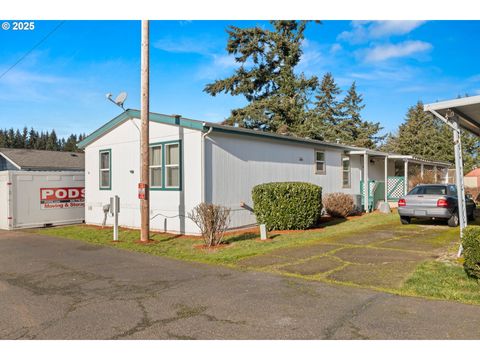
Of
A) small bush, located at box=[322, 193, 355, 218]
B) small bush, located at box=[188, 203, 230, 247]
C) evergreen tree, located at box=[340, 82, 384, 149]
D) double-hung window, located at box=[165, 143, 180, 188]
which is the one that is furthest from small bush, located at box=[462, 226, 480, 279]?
evergreen tree, located at box=[340, 82, 384, 149]

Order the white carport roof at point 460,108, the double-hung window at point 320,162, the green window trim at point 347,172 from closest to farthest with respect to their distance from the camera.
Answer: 1. the white carport roof at point 460,108
2. the double-hung window at point 320,162
3. the green window trim at point 347,172

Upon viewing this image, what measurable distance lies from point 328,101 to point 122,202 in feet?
141

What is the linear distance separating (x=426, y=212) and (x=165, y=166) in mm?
8558

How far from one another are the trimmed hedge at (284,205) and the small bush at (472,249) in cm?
619

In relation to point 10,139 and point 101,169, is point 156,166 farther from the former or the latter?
point 10,139

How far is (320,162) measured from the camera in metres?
16.3

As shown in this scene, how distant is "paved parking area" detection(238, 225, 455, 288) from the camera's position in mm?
6121

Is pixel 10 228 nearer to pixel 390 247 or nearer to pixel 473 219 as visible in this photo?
pixel 390 247

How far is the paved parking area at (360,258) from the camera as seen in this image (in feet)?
20.1

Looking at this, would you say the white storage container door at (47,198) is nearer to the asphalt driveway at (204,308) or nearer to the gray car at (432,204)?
the asphalt driveway at (204,308)

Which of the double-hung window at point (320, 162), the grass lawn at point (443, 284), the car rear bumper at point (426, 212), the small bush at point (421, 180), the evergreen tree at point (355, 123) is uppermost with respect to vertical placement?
the evergreen tree at point (355, 123)

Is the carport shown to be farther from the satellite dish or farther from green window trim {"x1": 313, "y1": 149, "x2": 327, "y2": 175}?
the satellite dish

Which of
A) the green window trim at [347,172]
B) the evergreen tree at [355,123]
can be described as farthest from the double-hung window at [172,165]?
the evergreen tree at [355,123]

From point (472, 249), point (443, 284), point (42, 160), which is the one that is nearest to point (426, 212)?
point (472, 249)
